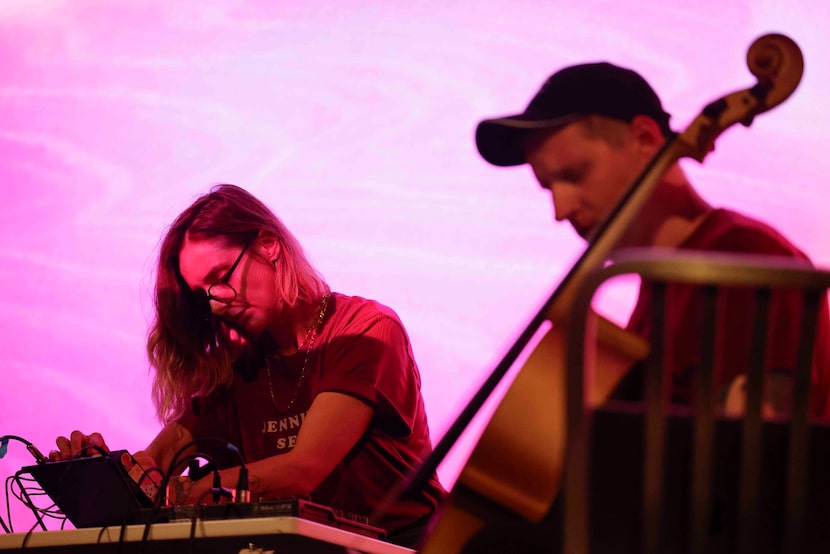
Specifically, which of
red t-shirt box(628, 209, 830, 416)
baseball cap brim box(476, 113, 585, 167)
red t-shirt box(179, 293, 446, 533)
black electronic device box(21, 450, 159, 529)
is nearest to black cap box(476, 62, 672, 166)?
baseball cap brim box(476, 113, 585, 167)

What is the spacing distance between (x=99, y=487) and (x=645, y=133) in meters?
1.08

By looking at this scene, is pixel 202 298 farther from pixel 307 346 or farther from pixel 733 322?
pixel 733 322

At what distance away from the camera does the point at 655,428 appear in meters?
0.78

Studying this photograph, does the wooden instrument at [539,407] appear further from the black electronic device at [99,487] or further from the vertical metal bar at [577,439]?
the black electronic device at [99,487]

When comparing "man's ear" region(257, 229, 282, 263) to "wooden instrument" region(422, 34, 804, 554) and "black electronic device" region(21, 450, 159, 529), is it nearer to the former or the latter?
"black electronic device" region(21, 450, 159, 529)

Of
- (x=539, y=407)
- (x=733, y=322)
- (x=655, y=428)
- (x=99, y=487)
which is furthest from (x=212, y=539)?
(x=655, y=428)

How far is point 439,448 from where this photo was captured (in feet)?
4.36

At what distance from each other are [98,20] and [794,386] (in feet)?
8.11

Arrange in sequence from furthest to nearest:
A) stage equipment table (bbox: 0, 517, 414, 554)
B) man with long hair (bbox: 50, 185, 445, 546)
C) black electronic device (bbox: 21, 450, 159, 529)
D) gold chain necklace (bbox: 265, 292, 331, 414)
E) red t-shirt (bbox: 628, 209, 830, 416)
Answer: gold chain necklace (bbox: 265, 292, 331, 414) < man with long hair (bbox: 50, 185, 445, 546) < black electronic device (bbox: 21, 450, 159, 529) < stage equipment table (bbox: 0, 517, 414, 554) < red t-shirt (bbox: 628, 209, 830, 416)

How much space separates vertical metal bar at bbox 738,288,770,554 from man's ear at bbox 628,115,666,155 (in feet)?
3.41

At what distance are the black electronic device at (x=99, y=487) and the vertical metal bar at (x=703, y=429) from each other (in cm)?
108

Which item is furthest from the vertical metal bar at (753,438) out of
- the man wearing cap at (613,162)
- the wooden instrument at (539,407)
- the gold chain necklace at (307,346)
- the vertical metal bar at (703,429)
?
the gold chain necklace at (307,346)

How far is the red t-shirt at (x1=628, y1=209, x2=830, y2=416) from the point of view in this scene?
1.17 m

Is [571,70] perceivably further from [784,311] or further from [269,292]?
[269,292]
